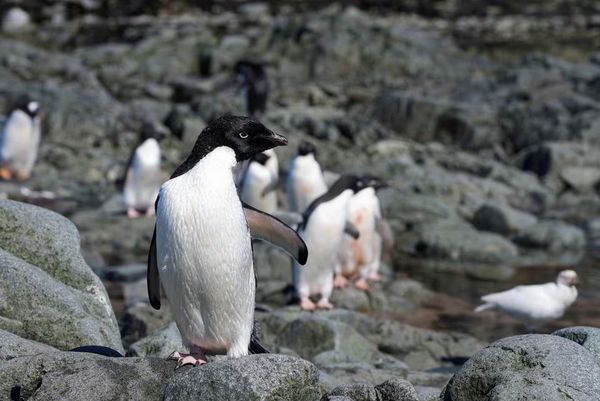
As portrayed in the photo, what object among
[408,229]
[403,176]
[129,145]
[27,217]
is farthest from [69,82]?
[27,217]

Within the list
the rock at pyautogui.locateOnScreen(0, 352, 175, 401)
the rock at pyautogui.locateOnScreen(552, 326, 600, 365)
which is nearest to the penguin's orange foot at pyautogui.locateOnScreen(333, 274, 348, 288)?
the rock at pyautogui.locateOnScreen(552, 326, 600, 365)

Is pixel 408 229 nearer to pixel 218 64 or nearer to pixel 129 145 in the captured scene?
pixel 129 145

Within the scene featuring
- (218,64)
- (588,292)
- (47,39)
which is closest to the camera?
(588,292)

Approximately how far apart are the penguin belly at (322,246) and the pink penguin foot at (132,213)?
4.66 metres

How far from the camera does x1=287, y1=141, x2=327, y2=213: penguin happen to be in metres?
13.3

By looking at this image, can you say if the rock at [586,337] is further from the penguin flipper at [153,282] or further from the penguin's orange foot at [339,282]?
the penguin's orange foot at [339,282]

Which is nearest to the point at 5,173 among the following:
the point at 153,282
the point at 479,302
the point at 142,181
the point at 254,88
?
the point at 142,181

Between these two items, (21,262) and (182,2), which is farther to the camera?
(182,2)

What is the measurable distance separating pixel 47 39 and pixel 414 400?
3097 centimetres

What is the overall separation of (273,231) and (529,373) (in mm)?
1636

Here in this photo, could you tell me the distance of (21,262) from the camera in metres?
6.05

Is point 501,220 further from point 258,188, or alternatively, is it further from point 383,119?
point 383,119

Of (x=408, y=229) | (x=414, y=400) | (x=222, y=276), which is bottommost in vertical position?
(x=408, y=229)

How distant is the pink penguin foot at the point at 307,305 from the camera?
9937mm
